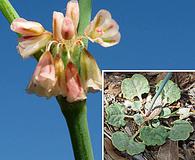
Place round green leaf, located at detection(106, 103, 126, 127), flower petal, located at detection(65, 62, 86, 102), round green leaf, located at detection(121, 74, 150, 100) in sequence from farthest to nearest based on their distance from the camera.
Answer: round green leaf, located at detection(121, 74, 150, 100) < round green leaf, located at detection(106, 103, 126, 127) < flower petal, located at detection(65, 62, 86, 102)

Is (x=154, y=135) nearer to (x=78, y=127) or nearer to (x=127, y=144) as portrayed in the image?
(x=127, y=144)

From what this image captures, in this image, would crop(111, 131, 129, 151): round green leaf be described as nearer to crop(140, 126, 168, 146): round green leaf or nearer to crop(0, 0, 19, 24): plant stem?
crop(140, 126, 168, 146): round green leaf

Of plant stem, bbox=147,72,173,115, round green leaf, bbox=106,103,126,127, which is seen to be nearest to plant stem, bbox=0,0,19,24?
round green leaf, bbox=106,103,126,127

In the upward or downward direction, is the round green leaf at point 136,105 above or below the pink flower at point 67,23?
above

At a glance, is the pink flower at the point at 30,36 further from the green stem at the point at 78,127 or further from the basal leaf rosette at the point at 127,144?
the basal leaf rosette at the point at 127,144

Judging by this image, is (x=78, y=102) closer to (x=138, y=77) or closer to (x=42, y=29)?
(x=42, y=29)

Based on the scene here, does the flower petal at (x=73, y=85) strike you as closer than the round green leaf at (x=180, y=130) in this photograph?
Yes

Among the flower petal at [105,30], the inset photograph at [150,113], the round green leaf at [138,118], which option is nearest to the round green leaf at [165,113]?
the inset photograph at [150,113]

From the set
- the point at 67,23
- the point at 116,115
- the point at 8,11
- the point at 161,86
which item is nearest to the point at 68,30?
the point at 67,23
